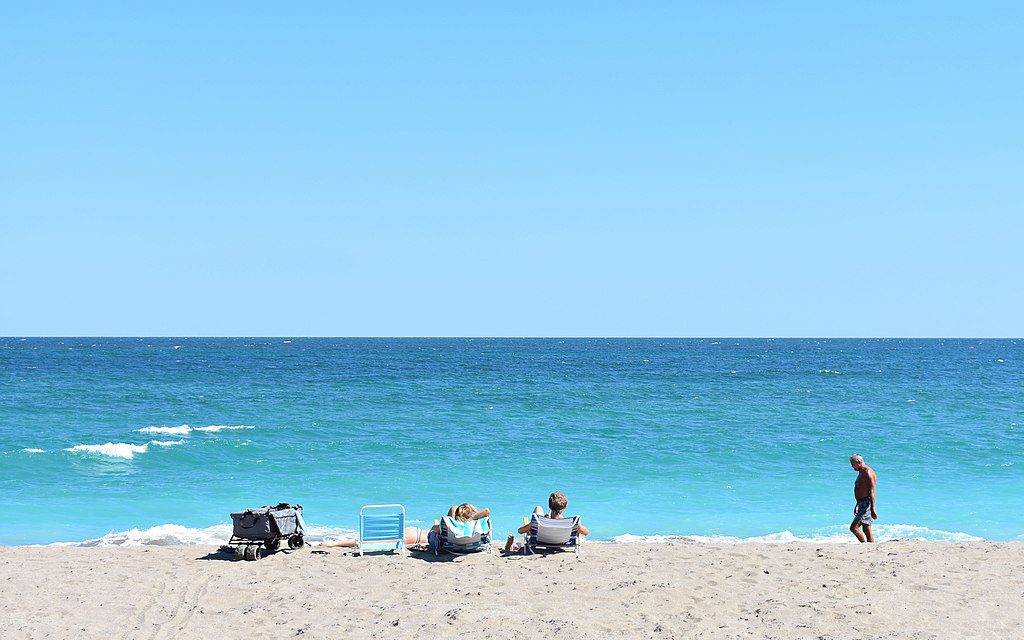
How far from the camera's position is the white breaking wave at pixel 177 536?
13.5 meters

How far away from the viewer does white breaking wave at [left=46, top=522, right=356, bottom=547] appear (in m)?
13.5

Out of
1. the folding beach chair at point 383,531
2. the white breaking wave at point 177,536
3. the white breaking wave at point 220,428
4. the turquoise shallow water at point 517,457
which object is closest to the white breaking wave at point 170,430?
the turquoise shallow water at point 517,457

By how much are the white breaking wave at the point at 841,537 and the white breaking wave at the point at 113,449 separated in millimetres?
14806

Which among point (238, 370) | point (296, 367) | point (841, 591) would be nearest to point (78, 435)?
point (841, 591)

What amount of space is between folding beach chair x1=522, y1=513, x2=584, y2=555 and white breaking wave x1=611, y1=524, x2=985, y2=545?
7.45ft

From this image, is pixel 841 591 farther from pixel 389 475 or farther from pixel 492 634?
pixel 389 475

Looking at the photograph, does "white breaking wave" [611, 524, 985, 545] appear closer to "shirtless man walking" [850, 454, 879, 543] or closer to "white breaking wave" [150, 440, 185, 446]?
"shirtless man walking" [850, 454, 879, 543]

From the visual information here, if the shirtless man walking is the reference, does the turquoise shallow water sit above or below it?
below

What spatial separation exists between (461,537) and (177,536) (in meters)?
5.66

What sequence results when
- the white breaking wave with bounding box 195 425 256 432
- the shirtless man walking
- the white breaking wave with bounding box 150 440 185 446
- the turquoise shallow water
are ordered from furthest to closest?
the white breaking wave with bounding box 195 425 256 432
the white breaking wave with bounding box 150 440 185 446
the turquoise shallow water
the shirtless man walking

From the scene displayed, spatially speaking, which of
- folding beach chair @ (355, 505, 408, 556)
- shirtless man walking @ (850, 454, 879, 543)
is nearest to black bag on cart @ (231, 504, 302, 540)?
folding beach chair @ (355, 505, 408, 556)

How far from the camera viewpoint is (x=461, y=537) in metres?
11.2

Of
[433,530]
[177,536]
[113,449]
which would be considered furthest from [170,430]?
[433,530]

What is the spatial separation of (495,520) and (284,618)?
25.1 feet
